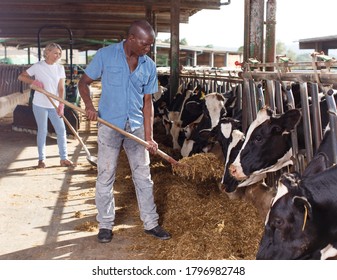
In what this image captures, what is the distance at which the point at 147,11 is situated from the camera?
13133mm

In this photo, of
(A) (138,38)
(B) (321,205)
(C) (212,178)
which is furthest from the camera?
(C) (212,178)

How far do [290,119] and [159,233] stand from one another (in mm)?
1609

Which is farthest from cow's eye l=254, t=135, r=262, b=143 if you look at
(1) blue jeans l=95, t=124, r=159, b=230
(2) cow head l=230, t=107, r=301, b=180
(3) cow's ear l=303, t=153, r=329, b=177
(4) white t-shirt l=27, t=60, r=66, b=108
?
(4) white t-shirt l=27, t=60, r=66, b=108

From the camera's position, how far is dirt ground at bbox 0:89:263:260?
15.1ft

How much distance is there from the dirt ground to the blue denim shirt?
43.7 inches

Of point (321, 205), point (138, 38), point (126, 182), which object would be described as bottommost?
point (126, 182)

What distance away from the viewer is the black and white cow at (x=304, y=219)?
305 cm

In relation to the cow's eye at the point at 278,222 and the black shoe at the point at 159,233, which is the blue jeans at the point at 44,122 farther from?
the cow's eye at the point at 278,222

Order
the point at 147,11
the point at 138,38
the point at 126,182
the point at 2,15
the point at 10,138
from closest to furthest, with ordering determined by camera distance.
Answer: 1. the point at 138,38
2. the point at 126,182
3. the point at 10,138
4. the point at 147,11
5. the point at 2,15

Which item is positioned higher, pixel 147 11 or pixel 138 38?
pixel 147 11

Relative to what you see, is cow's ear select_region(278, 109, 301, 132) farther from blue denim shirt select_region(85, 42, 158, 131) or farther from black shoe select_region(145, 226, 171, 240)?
black shoe select_region(145, 226, 171, 240)

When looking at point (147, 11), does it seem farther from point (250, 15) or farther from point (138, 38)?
point (138, 38)
